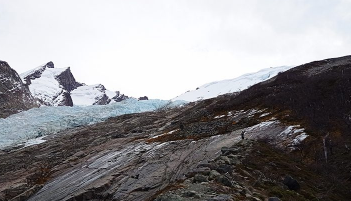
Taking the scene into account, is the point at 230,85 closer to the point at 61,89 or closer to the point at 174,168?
the point at 61,89

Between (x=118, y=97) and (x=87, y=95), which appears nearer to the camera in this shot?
(x=87, y=95)

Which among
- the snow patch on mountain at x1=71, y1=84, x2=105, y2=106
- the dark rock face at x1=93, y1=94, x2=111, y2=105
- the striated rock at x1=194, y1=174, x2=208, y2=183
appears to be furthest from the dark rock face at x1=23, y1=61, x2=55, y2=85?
the striated rock at x1=194, y1=174, x2=208, y2=183

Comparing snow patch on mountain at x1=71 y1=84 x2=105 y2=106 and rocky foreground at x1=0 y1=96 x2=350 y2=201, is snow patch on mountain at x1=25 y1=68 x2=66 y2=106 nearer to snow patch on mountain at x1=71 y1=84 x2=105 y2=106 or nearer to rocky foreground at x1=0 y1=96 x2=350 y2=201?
snow patch on mountain at x1=71 y1=84 x2=105 y2=106

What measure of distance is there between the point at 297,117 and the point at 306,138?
431 centimetres

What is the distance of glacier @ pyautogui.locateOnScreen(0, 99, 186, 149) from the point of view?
181 ft

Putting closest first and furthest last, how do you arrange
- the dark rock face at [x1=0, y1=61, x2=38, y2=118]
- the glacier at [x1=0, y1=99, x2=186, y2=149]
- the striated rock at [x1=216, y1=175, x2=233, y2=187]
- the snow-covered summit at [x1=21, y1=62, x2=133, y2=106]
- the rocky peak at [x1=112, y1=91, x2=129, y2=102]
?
the striated rock at [x1=216, y1=175, x2=233, y2=187] < the glacier at [x1=0, y1=99, x2=186, y2=149] < the dark rock face at [x1=0, y1=61, x2=38, y2=118] < the snow-covered summit at [x1=21, y1=62, x2=133, y2=106] < the rocky peak at [x1=112, y1=91, x2=129, y2=102]

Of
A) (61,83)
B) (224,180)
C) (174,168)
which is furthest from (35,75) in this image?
(224,180)

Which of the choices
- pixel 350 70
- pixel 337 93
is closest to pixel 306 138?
pixel 337 93

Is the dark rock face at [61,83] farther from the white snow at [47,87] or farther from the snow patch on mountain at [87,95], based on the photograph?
the snow patch on mountain at [87,95]

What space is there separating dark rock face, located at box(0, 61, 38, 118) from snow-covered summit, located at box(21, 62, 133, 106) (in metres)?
16.3

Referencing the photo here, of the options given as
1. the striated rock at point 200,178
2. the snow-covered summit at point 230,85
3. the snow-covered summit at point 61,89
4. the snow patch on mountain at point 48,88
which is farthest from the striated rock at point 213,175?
the snow patch on mountain at point 48,88

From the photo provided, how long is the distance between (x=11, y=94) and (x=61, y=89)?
38297mm

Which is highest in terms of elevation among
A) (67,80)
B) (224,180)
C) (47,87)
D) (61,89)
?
(67,80)

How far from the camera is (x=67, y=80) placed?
161 metres
